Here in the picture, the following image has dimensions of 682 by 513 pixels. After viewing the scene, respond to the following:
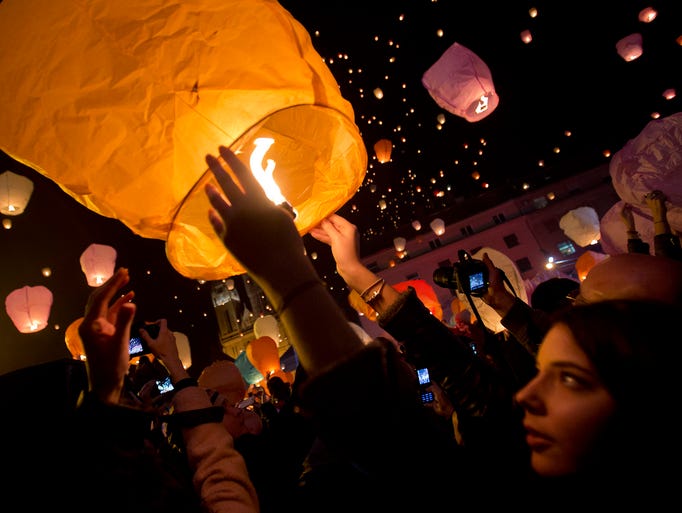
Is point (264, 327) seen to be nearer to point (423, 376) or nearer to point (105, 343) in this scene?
point (423, 376)

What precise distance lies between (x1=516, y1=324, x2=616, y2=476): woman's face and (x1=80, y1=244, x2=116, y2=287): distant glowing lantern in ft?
29.1

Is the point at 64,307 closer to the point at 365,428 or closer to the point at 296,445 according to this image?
the point at 296,445

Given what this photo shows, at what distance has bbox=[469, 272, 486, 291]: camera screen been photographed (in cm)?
281

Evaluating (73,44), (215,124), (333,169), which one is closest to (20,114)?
(73,44)

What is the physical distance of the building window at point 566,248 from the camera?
104ft

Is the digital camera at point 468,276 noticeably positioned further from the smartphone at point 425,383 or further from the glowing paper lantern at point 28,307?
the glowing paper lantern at point 28,307

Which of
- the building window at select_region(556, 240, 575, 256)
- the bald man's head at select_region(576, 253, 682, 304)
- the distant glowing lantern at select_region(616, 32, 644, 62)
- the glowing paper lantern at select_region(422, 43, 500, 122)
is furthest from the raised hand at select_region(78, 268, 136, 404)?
the building window at select_region(556, 240, 575, 256)

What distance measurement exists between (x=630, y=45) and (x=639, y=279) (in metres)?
11.8

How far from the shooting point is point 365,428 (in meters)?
0.74

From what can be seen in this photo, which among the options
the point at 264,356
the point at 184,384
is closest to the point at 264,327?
the point at 264,356

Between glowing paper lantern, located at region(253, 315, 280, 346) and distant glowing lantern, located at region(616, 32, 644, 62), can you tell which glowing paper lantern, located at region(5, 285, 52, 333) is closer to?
glowing paper lantern, located at region(253, 315, 280, 346)

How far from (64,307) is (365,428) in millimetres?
13548

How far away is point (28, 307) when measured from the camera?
7.79 meters

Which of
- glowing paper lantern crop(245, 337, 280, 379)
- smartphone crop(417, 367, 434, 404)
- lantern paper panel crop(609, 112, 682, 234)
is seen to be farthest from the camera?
glowing paper lantern crop(245, 337, 280, 379)
